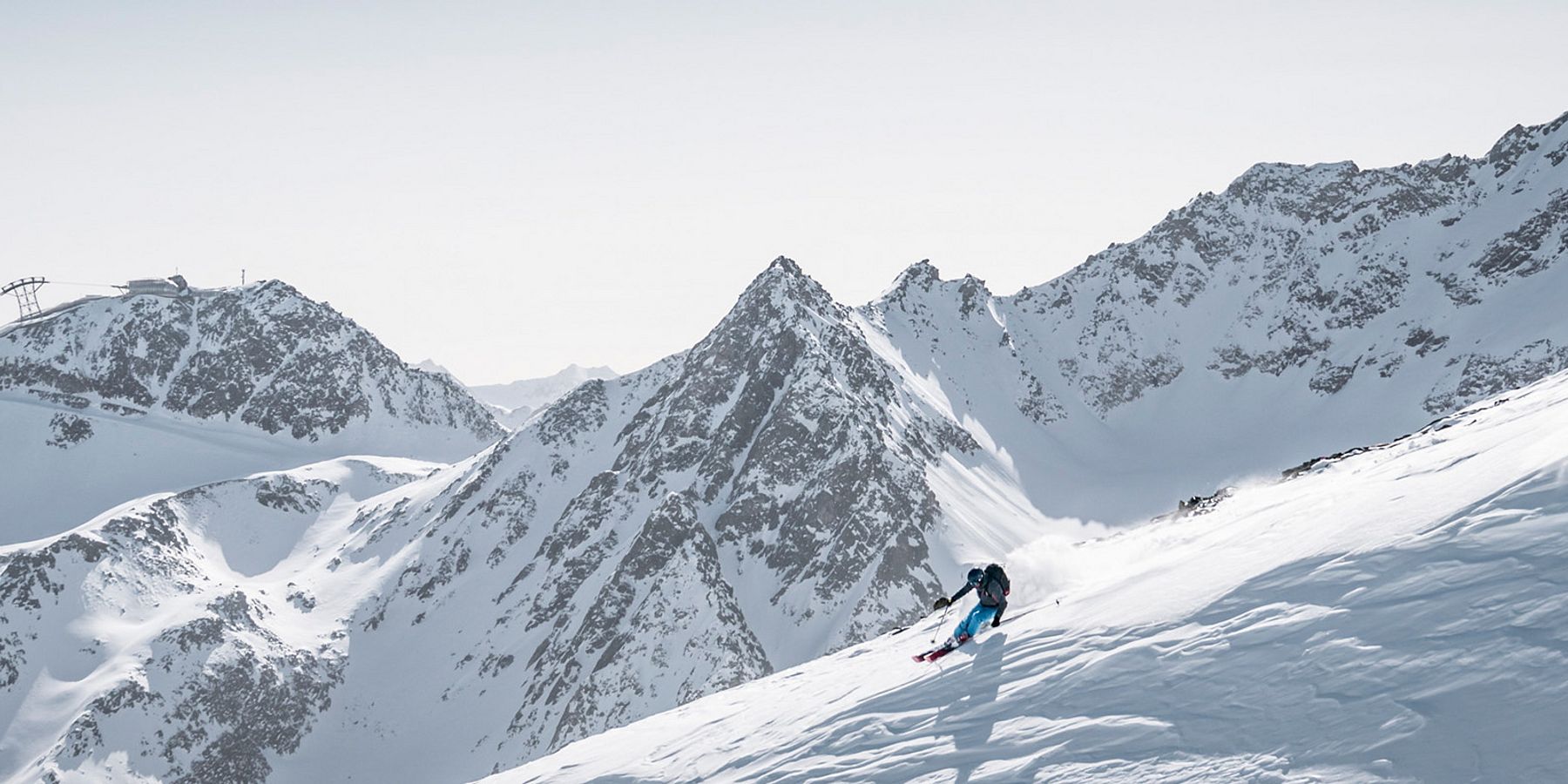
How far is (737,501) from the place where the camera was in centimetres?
14400

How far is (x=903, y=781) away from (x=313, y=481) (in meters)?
197

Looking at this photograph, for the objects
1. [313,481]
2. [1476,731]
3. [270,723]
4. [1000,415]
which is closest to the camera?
[1476,731]

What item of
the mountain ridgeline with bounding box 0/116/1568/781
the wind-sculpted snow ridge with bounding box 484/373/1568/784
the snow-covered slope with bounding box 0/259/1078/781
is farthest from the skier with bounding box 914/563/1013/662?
the mountain ridgeline with bounding box 0/116/1568/781

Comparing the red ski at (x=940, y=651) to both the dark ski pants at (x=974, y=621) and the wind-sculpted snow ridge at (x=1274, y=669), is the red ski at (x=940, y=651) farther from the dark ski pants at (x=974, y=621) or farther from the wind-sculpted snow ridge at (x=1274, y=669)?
the wind-sculpted snow ridge at (x=1274, y=669)

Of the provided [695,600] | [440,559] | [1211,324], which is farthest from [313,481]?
[1211,324]

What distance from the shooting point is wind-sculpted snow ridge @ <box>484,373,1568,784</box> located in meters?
10.1

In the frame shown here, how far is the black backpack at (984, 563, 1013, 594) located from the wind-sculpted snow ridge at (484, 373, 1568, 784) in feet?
2.10

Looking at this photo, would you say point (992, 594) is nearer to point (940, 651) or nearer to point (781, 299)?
point (940, 651)

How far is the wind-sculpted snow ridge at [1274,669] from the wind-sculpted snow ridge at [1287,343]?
136 metres

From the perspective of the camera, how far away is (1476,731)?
31.3ft

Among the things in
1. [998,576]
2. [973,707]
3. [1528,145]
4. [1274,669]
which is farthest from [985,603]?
[1528,145]

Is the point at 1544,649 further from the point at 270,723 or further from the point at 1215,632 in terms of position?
the point at 270,723

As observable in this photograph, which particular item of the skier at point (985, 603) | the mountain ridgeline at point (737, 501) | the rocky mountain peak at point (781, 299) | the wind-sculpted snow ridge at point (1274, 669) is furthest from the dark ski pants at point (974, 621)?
the rocky mountain peak at point (781, 299)

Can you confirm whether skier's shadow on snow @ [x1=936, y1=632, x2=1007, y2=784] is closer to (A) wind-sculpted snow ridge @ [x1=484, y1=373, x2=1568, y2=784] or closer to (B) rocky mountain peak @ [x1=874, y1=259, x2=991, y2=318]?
(A) wind-sculpted snow ridge @ [x1=484, y1=373, x2=1568, y2=784]
